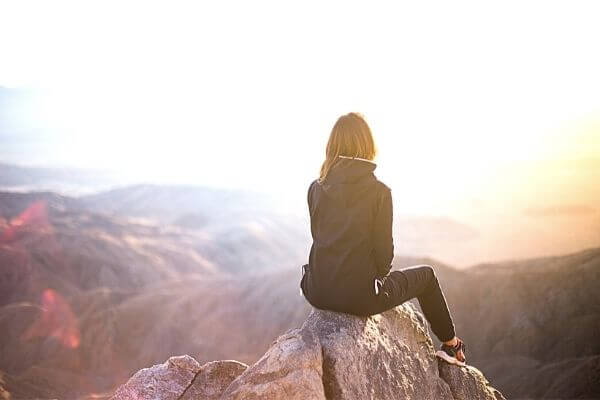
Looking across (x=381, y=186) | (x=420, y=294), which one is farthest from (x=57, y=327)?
(x=381, y=186)

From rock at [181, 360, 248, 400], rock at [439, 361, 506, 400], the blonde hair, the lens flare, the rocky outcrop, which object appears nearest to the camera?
the rocky outcrop

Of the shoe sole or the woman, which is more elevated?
the woman

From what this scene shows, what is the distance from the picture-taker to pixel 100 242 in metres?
65.8

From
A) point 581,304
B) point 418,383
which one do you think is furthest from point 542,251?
point 418,383

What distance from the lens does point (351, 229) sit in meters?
4.43

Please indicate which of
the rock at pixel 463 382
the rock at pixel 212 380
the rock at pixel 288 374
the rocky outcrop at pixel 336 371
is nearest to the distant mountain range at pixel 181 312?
the rocky outcrop at pixel 336 371

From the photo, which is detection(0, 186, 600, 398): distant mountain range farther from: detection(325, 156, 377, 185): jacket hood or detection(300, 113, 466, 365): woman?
detection(325, 156, 377, 185): jacket hood

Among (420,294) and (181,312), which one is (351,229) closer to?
(420,294)

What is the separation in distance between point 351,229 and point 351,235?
2.2 inches

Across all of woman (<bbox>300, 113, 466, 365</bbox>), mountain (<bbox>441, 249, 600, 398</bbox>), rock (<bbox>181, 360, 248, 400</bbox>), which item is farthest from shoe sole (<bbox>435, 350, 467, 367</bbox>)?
mountain (<bbox>441, 249, 600, 398</bbox>)

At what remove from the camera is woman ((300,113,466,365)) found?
4.47m

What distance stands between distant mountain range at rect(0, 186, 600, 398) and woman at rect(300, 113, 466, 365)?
29.2ft

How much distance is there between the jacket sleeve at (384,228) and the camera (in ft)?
14.7

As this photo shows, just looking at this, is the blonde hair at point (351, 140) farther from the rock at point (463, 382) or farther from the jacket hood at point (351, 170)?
the rock at point (463, 382)
